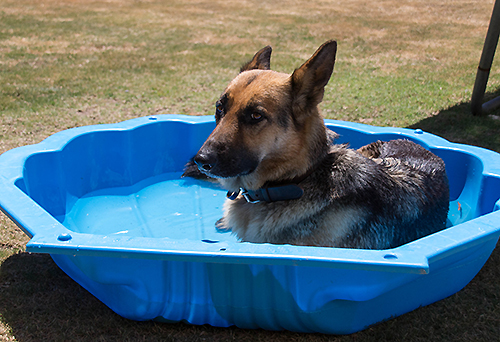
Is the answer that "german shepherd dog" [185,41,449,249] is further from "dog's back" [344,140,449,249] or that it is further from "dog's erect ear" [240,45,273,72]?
"dog's erect ear" [240,45,273,72]

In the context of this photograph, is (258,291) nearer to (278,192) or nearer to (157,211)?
(278,192)

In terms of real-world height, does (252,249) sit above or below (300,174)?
below

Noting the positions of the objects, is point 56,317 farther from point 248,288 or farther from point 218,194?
point 218,194

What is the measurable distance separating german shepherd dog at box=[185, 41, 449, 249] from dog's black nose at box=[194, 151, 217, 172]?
0.04 feet

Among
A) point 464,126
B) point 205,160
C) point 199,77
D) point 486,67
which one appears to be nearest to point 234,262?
point 205,160

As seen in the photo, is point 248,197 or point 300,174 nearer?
point 300,174

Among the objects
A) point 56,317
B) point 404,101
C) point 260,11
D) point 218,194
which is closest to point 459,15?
point 260,11

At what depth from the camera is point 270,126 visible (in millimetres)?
3010

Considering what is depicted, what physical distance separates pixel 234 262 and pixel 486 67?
5.84 meters

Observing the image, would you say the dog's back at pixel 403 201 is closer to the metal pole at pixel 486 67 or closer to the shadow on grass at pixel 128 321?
the shadow on grass at pixel 128 321

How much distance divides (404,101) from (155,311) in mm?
6177

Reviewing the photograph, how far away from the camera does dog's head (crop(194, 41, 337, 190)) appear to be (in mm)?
2891

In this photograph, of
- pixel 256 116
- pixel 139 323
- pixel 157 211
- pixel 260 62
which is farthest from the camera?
pixel 157 211

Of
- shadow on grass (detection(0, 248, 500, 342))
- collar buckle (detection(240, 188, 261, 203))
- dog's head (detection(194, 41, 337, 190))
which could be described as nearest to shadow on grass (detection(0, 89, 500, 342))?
shadow on grass (detection(0, 248, 500, 342))
